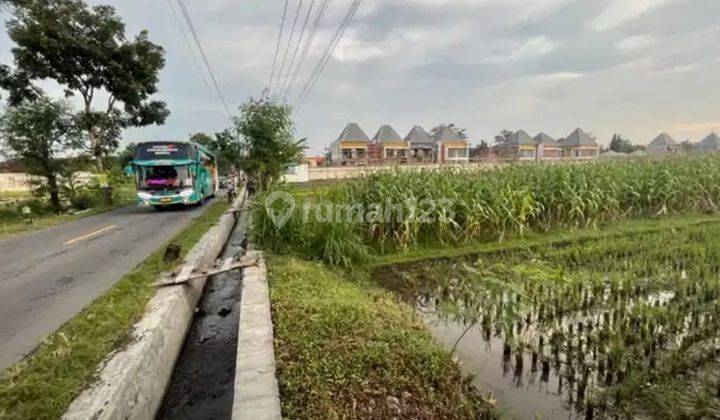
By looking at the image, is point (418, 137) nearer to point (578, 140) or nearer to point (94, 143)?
point (578, 140)

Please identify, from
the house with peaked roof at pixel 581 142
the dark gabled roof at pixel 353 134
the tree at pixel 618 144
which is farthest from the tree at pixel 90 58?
the tree at pixel 618 144

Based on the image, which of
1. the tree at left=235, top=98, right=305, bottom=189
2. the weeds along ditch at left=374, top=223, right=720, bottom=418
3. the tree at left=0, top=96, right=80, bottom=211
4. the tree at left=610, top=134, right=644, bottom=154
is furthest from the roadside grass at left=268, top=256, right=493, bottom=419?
the tree at left=610, top=134, right=644, bottom=154

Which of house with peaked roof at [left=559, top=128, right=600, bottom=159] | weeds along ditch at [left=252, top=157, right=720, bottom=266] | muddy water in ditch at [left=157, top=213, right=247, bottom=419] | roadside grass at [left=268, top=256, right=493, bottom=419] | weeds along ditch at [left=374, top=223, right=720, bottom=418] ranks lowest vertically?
muddy water in ditch at [left=157, top=213, right=247, bottom=419]

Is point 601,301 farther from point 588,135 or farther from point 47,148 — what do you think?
point 588,135

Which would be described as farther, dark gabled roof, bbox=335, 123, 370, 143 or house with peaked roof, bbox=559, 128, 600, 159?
house with peaked roof, bbox=559, 128, 600, 159

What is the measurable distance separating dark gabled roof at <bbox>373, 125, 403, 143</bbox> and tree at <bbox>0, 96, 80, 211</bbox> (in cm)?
2799

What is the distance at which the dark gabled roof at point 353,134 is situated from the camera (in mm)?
41241

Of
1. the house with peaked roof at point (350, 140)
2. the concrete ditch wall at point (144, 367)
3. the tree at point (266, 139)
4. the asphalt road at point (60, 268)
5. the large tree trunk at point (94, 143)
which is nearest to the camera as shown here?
the concrete ditch wall at point (144, 367)

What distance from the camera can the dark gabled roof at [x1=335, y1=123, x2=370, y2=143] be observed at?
135 feet

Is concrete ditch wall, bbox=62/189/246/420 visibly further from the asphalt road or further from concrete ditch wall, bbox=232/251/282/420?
the asphalt road

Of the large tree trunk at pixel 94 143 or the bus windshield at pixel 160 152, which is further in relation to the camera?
the large tree trunk at pixel 94 143

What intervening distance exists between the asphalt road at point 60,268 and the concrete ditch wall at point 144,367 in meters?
1.21

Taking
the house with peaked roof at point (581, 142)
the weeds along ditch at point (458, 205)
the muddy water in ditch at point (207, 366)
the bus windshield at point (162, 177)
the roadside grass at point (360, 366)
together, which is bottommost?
the muddy water in ditch at point (207, 366)

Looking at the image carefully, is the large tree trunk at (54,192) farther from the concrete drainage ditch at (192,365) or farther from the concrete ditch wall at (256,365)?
the concrete ditch wall at (256,365)
